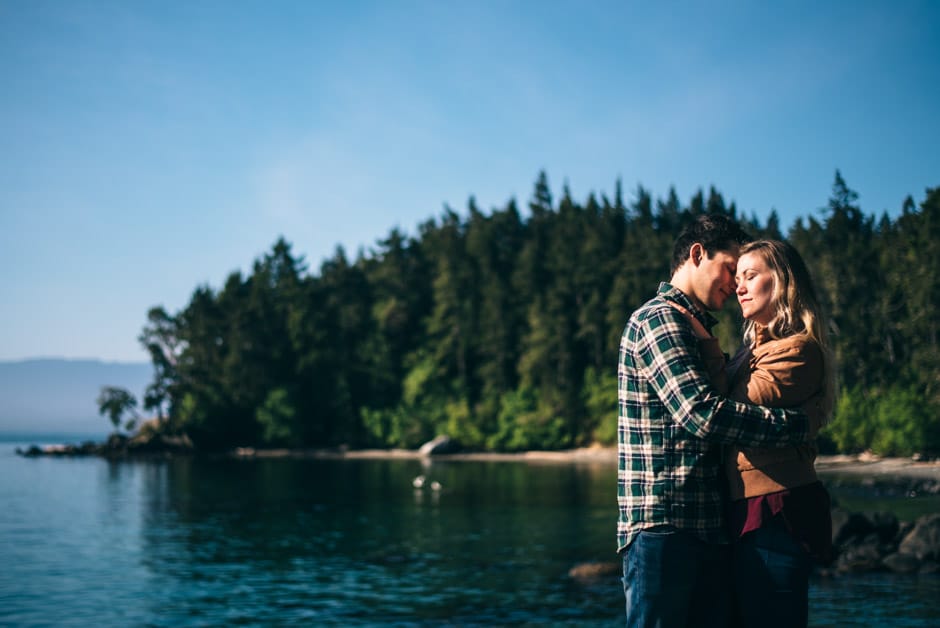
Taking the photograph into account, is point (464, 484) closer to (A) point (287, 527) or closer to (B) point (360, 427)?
(A) point (287, 527)

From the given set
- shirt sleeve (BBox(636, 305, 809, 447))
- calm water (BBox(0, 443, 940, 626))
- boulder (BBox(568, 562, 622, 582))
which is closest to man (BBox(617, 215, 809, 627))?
shirt sleeve (BBox(636, 305, 809, 447))

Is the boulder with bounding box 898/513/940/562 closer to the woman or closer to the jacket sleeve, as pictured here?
the woman

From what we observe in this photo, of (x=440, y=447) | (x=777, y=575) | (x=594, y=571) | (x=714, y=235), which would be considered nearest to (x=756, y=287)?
(x=714, y=235)

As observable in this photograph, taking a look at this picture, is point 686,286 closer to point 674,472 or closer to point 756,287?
point 756,287

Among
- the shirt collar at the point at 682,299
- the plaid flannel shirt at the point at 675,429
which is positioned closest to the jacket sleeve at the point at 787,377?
the plaid flannel shirt at the point at 675,429

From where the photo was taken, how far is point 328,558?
80.5 ft

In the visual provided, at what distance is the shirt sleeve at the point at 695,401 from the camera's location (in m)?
3.62

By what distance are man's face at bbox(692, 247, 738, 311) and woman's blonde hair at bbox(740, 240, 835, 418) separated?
13cm

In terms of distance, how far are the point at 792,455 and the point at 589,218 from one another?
8406cm

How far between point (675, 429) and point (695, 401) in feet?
0.80

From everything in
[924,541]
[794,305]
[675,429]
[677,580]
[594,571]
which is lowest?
[594,571]

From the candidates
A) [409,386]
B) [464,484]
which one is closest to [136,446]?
[409,386]

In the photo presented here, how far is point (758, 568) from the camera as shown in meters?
3.73

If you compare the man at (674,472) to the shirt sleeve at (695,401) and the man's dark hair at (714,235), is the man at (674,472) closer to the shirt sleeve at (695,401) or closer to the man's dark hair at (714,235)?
the shirt sleeve at (695,401)
